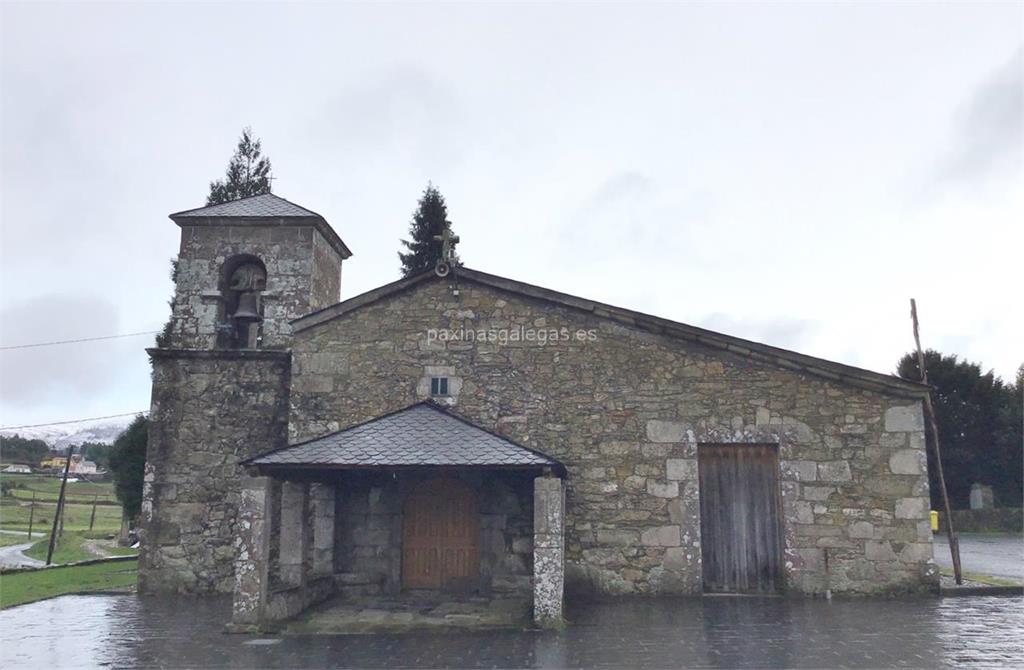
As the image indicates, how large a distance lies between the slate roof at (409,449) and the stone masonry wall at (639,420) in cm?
145

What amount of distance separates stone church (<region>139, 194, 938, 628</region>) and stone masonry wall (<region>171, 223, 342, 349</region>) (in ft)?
2.09

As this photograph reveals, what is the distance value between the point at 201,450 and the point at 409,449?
488 cm

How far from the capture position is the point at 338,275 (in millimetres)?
15219

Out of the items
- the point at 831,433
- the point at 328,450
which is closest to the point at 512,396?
the point at 328,450

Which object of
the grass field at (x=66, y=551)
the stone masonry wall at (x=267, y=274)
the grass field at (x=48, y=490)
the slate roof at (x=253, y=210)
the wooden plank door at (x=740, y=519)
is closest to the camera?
the wooden plank door at (x=740, y=519)

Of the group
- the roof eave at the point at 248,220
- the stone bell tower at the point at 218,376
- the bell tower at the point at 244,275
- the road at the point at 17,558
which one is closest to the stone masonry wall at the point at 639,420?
the stone bell tower at the point at 218,376

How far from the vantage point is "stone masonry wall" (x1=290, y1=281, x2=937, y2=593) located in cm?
1087

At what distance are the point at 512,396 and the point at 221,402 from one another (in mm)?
4985

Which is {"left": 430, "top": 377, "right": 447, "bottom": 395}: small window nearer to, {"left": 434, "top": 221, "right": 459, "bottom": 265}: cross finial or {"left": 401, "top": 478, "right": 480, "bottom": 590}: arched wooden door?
{"left": 401, "top": 478, "right": 480, "bottom": 590}: arched wooden door

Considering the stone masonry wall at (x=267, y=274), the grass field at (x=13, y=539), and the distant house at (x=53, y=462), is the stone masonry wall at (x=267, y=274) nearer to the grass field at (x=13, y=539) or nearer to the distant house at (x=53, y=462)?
the grass field at (x=13, y=539)

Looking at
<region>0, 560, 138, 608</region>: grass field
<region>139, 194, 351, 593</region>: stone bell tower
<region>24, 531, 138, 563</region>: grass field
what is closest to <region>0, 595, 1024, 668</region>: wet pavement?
<region>139, 194, 351, 593</region>: stone bell tower

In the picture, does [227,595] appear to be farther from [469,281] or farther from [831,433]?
[831,433]

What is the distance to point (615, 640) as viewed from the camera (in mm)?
7828

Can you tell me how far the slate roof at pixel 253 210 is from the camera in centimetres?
1347
